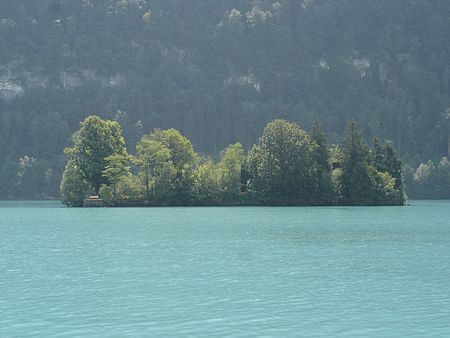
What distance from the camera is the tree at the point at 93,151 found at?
452 ft

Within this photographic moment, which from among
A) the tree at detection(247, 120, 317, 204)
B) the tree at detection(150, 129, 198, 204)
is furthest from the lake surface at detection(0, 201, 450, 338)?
the tree at detection(150, 129, 198, 204)

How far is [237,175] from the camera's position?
140500mm

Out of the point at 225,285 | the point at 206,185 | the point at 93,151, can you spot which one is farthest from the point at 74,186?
the point at 225,285

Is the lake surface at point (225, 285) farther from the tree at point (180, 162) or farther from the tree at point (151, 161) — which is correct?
the tree at point (180, 162)

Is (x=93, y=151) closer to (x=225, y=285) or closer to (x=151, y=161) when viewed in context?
(x=151, y=161)

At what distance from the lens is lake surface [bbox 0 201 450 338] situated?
28.8 m

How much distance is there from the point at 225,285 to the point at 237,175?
339 feet

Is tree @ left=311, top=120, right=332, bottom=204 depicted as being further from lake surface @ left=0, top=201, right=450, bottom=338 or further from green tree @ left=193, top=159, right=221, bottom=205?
lake surface @ left=0, top=201, right=450, bottom=338

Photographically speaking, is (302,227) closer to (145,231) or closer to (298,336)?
(145,231)

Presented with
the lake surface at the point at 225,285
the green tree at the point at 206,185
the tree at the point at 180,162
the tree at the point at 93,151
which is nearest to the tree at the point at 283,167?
the green tree at the point at 206,185

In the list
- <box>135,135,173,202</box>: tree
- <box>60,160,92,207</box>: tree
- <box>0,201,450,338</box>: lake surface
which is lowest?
<box>0,201,450,338</box>: lake surface

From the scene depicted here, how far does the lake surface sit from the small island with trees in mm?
70920

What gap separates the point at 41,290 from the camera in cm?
3581

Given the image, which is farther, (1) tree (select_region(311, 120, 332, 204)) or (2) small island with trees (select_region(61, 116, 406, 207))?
(2) small island with trees (select_region(61, 116, 406, 207))
